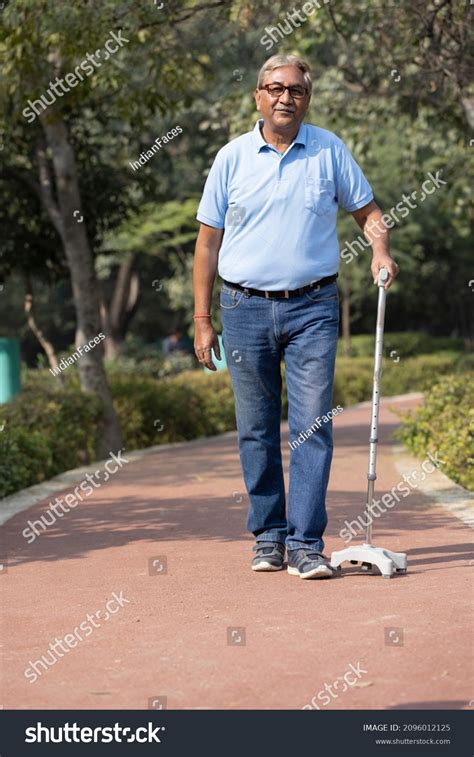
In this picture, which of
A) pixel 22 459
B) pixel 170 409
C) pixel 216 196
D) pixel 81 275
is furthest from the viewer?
pixel 170 409

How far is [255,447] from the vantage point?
21.4ft

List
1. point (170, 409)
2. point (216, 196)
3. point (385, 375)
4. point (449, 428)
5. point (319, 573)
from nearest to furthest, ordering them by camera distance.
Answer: point (319, 573), point (216, 196), point (449, 428), point (170, 409), point (385, 375)

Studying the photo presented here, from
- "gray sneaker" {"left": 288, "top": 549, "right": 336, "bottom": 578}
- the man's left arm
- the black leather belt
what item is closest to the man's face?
the man's left arm

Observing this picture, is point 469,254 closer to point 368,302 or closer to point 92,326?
point 368,302

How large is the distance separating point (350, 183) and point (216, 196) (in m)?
0.62

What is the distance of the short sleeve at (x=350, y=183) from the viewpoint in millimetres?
6359

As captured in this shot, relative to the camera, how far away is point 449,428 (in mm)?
10508

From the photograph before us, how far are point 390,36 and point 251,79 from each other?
12.9 m

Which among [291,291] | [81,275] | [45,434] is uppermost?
[291,291]

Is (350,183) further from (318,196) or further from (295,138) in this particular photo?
(295,138)

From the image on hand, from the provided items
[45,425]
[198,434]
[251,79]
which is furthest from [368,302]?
[45,425]

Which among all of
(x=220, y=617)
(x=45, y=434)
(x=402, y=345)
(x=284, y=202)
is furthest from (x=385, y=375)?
(x=220, y=617)

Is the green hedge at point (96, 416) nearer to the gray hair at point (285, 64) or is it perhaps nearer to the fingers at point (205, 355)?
the fingers at point (205, 355)

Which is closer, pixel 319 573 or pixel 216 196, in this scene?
pixel 319 573
